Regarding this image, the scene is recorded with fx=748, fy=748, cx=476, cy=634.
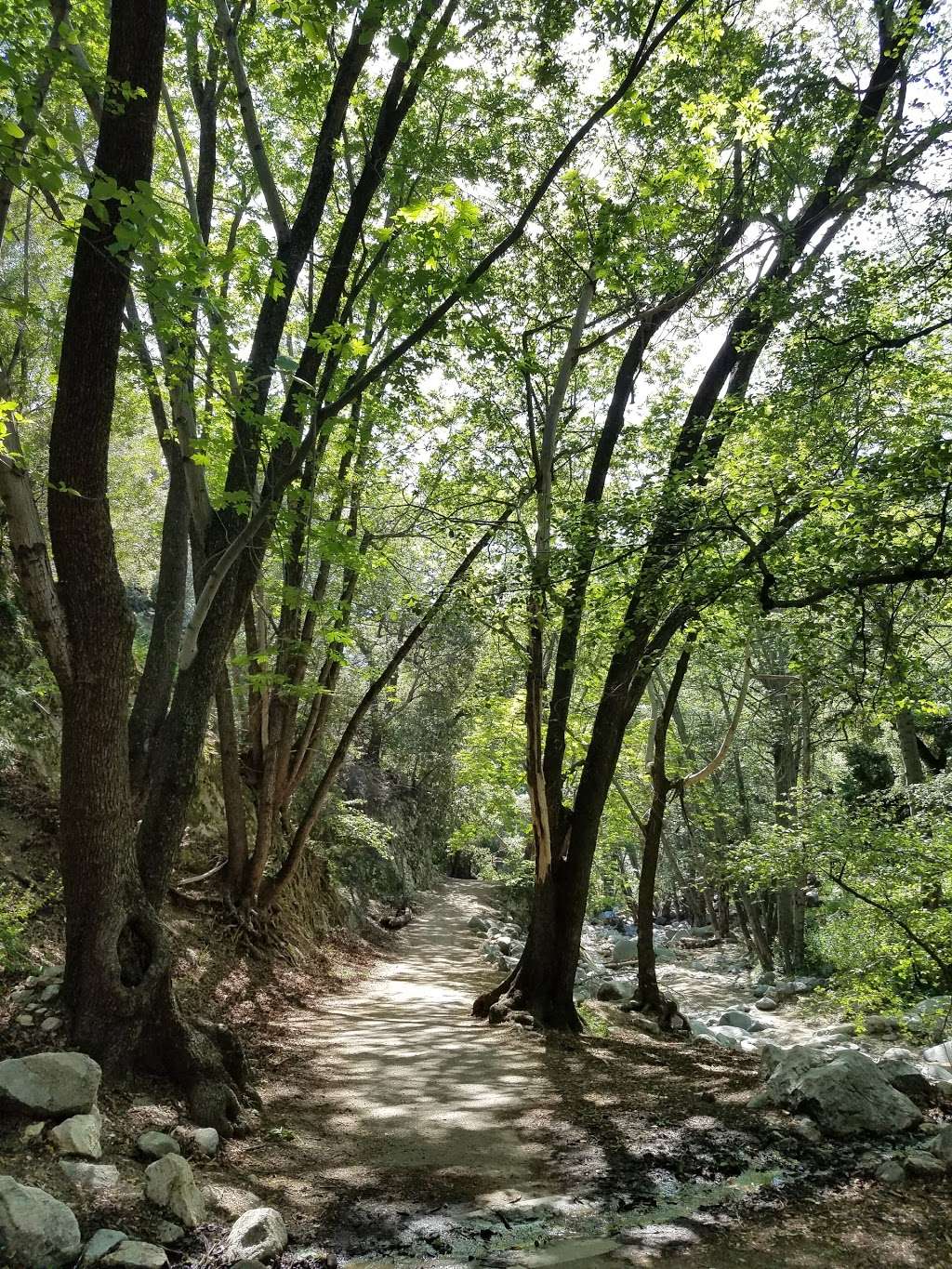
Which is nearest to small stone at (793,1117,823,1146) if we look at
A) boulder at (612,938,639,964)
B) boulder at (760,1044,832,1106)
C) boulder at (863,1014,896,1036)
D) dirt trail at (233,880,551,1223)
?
boulder at (760,1044,832,1106)

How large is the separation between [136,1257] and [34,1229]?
385mm

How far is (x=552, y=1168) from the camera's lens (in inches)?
166

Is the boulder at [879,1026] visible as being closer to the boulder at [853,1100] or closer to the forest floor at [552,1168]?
the forest floor at [552,1168]

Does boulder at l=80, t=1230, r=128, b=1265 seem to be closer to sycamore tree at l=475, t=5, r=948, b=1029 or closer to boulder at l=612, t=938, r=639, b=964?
sycamore tree at l=475, t=5, r=948, b=1029

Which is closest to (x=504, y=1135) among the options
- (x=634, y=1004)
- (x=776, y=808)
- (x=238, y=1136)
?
(x=238, y=1136)

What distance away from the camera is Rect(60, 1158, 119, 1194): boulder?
3.09 m

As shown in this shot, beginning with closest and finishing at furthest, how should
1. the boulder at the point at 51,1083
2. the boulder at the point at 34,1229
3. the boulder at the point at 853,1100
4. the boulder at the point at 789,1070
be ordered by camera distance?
the boulder at the point at 34,1229 → the boulder at the point at 51,1083 → the boulder at the point at 853,1100 → the boulder at the point at 789,1070

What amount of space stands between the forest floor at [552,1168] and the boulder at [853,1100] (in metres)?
0.18

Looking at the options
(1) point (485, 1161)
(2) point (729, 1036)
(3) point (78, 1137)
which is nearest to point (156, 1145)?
(3) point (78, 1137)

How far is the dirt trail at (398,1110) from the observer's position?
392 cm

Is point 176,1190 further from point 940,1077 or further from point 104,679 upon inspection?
point 940,1077

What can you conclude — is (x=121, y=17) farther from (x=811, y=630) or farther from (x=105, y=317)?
(x=811, y=630)

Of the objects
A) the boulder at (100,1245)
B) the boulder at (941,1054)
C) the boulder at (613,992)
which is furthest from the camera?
the boulder at (613,992)

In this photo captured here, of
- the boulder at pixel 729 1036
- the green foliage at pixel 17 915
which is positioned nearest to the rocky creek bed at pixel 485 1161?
the green foliage at pixel 17 915
